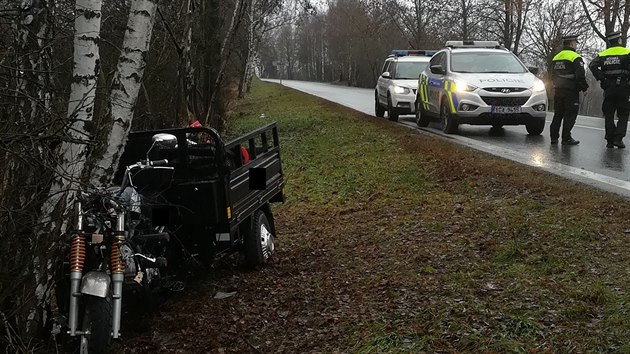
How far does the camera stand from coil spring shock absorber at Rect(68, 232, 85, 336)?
397cm

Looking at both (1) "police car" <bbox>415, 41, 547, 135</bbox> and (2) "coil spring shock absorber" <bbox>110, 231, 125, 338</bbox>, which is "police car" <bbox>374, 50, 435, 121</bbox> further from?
(2) "coil spring shock absorber" <bbox>110, 231, 125, 338</bbox>

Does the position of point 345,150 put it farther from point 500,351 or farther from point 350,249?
point 500,351

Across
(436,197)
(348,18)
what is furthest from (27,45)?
(348,18)

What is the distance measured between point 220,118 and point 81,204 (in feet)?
49.3

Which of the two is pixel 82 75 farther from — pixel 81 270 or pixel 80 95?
pixel 81 270

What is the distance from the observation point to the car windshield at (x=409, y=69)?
1855 centimetres

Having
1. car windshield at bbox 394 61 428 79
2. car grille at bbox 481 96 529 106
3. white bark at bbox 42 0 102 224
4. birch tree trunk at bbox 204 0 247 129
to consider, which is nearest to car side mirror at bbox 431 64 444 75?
car grille at bbox 481 96 529 106

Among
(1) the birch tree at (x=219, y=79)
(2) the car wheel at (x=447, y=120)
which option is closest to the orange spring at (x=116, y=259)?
(2) the car wheel at (x=447, y=120)

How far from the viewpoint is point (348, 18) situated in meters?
80.1

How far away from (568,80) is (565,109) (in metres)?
0.52

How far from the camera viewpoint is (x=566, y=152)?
36.0ft

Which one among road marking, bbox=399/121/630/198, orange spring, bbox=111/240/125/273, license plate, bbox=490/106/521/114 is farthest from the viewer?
license plate, bbox=490/106/521/114

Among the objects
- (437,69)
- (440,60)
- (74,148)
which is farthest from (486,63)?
(74,148)

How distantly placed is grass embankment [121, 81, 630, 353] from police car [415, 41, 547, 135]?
368 cm
